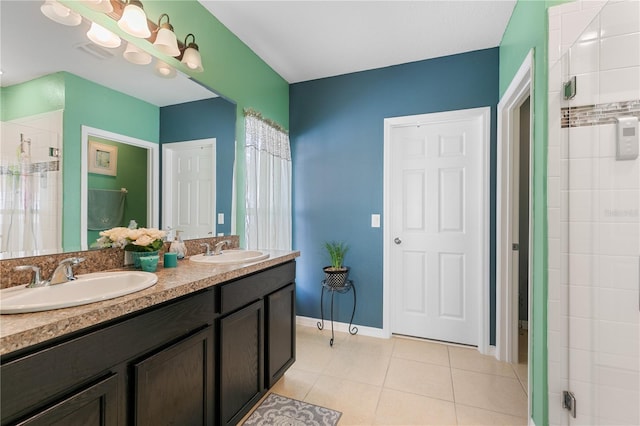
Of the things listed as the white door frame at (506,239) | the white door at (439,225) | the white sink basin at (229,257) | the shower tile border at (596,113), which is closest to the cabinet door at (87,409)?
the white sink basin at (229,257)

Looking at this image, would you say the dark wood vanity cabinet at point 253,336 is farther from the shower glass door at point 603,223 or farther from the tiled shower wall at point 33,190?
the shower glass door at point 603,223

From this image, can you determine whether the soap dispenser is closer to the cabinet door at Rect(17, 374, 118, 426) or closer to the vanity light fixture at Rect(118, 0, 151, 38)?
the cabinet door at Rect(17, 374, 118, 426)

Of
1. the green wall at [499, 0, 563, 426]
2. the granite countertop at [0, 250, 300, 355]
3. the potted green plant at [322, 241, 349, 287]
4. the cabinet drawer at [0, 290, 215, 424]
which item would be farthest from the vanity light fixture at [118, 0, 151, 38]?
the potted green plant at [322, 241, 349, 287]

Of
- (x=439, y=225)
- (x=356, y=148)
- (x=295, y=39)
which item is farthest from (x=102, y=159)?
(x=439, y=225)

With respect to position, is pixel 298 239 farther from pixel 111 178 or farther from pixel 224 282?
pixel 111 178

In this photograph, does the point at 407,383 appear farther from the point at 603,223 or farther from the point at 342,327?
the point at 603,223

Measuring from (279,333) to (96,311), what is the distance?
1217mm

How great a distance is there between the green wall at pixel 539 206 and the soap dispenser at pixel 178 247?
6.38 feet

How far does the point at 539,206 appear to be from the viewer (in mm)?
1462

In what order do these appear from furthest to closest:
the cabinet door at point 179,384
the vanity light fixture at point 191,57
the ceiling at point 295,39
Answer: the vanity light fixture at point 191,57, the ceiling at point 295,39, the cabinet door at point 179,384

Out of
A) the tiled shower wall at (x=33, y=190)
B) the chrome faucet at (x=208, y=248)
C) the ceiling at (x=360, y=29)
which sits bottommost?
the chrome faucet at (x=208, y=248)

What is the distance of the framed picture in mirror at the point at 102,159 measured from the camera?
1315 millimetres

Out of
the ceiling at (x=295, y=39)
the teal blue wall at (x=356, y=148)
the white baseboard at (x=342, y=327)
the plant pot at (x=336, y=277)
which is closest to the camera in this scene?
the ceiling at (x=295, y=39)

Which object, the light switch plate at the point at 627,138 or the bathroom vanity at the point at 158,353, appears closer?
the bathroom vanity at the point at 158,353
